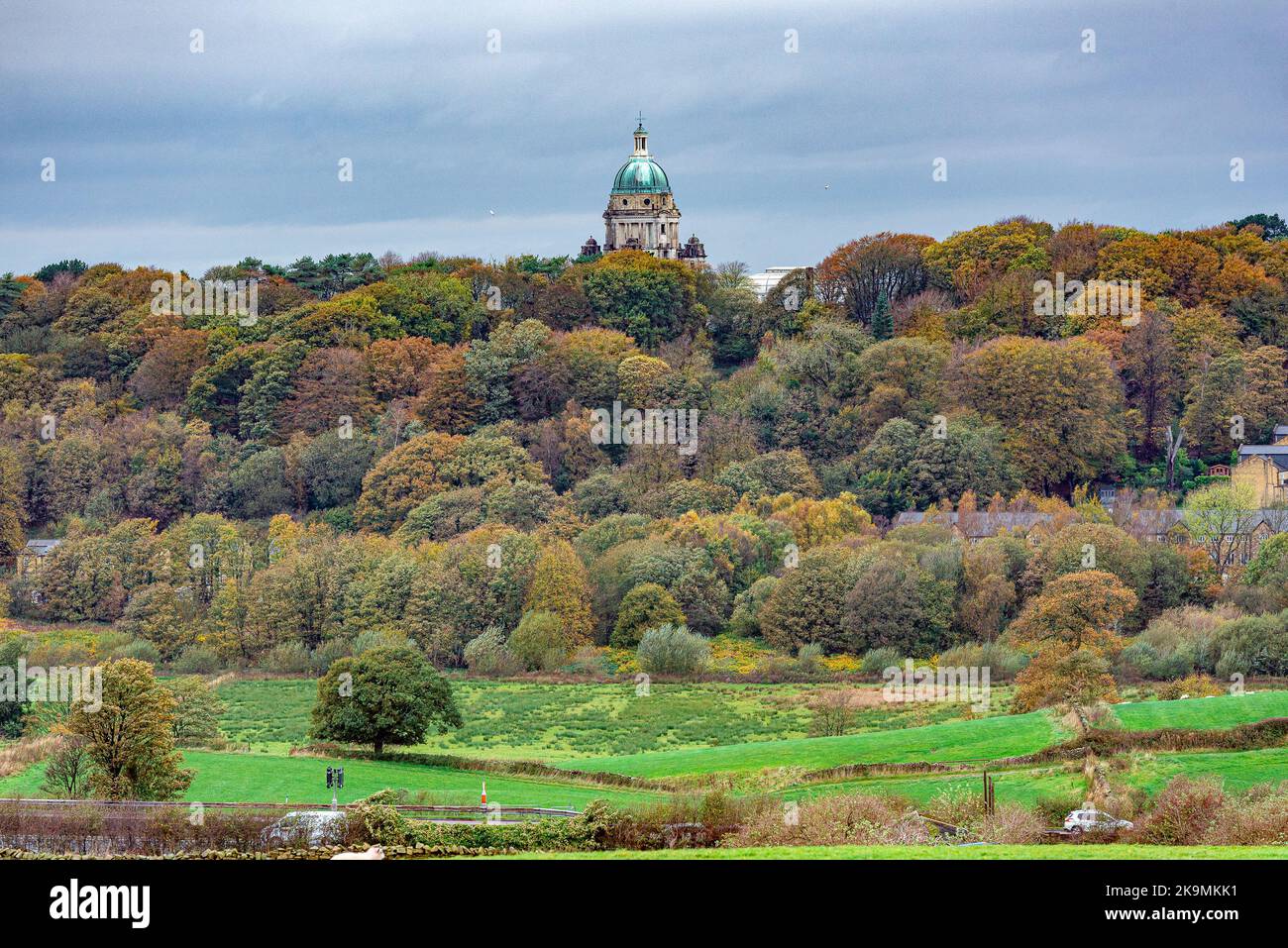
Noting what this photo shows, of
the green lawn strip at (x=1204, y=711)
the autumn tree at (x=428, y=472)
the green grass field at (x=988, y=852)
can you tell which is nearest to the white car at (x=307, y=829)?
the green grass field at (x=988, y=852)

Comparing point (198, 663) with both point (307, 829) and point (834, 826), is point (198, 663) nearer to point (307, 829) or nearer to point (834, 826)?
point (307, 829)

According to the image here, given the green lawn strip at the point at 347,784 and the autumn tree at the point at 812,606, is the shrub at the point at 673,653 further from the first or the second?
the green lawn strip at the point at 347,784

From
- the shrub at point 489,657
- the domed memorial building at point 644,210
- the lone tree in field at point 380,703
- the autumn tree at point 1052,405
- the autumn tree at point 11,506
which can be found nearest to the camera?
the lone tree in field at point 380,703

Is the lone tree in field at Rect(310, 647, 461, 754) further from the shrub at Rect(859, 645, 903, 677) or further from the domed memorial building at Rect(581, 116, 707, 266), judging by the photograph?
the domed memorial building at Rect(581, 116, 707, 266)

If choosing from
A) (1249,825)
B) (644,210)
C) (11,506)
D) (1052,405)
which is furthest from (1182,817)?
(644,210)

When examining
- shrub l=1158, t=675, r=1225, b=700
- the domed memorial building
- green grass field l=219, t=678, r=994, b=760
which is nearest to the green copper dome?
the domed memorial building
